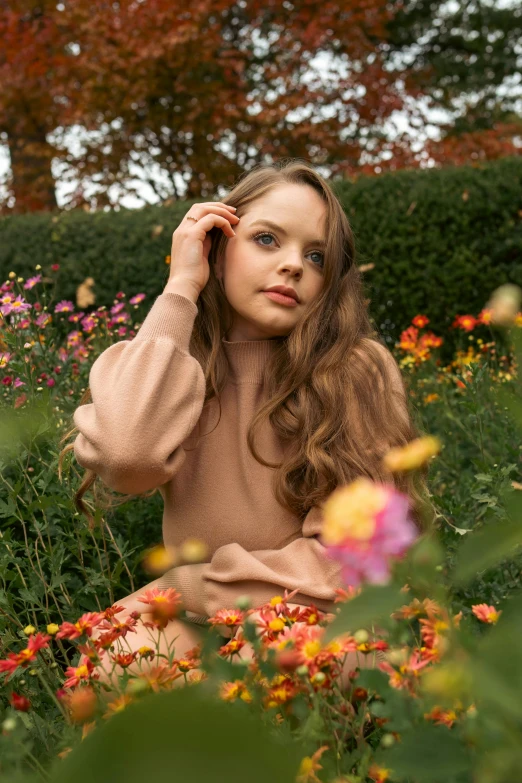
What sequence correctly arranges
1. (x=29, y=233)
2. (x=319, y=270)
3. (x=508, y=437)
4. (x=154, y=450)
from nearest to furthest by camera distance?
1. (x=154, y=450)
2. (x=319, y=270)
3. (x=508, y=437)
4. (x=29, y=233)

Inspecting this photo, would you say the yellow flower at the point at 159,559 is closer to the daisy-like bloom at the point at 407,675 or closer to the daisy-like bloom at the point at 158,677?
the daisy-like bloom at the point at 158,677


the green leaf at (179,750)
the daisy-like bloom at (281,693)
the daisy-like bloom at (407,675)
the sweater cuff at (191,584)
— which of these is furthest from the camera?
the sweater cuff at (191,584)

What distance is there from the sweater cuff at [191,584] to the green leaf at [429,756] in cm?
117

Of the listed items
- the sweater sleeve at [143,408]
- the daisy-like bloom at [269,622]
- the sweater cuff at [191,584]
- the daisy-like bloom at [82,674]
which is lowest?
the sweater cuff at [191,584]

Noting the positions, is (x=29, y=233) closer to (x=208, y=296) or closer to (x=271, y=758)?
(x=208, y=296)

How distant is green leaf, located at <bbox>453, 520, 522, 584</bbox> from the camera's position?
0.56m

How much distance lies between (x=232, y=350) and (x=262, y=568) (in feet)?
1.87

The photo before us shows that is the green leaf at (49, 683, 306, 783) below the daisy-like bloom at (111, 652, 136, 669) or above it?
above

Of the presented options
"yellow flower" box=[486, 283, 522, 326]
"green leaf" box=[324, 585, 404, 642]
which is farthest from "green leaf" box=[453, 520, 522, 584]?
"yellow flower" box=[486, 283, 522, 326]

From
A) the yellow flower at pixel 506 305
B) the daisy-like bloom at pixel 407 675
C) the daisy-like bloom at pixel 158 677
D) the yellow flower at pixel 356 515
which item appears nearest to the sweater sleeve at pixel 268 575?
the daisy-like bloom at pixel 158 677

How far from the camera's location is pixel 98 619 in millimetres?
1236

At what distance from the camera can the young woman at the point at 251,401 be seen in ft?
5.77

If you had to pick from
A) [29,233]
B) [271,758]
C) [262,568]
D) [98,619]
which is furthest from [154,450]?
[29,233]

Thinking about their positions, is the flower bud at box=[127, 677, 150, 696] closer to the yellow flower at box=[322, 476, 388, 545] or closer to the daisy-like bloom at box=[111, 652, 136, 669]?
the daisy-like bloom at box=[111, 652, 136, 669]
